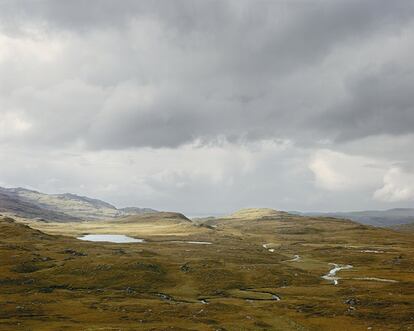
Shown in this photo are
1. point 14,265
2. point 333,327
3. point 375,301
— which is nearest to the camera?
point 333,327

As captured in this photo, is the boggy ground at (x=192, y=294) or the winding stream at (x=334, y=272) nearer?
the boggy ground at (x=192, y=294)

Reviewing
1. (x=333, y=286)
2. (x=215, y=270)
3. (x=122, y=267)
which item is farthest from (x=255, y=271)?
(x=122, y=267)

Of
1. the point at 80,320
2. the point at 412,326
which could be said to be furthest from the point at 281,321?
the point at 80,320

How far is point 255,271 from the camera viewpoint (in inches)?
5340

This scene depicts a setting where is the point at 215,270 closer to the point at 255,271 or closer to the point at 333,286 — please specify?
the point at 255,271

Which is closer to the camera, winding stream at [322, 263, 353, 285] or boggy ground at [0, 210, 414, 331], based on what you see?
boggy ground at [0, 210, 414, 331]

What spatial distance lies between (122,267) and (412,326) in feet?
263

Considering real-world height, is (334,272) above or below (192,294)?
above

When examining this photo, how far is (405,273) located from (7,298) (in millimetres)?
113757

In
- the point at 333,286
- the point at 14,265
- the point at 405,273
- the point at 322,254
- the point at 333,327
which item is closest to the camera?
the point at 333,327

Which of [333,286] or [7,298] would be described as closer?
[7,298]

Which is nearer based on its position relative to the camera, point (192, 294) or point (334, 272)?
point (192, 294)

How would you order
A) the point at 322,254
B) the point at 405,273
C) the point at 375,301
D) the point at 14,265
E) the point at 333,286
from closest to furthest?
the point at 375,301, the point at 333,286, the point at 14,265, the point at 405,273, the point at 322,254

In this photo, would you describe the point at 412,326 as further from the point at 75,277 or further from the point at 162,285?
the point at 75,277
